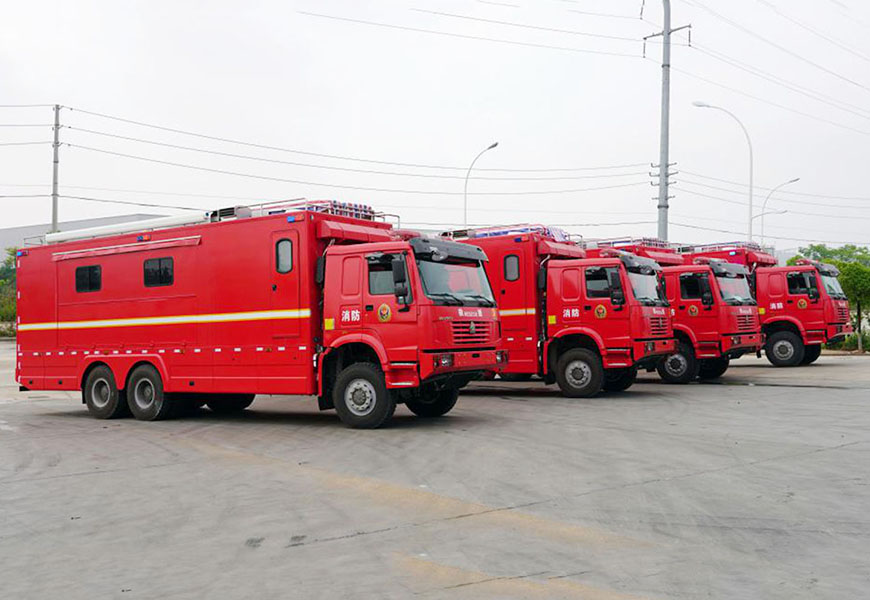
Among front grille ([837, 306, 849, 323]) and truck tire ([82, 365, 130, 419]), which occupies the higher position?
front grille ([837, 306, 849, 323])

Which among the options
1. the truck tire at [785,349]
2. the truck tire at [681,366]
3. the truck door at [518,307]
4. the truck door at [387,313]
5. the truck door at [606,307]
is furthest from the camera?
the truck tire at [785,349]

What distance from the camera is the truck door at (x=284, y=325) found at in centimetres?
1238

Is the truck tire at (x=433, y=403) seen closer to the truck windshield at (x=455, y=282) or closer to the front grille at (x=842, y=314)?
the truck windshield at (x=455, y=282)

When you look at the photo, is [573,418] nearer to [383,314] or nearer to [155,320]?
[383,314]

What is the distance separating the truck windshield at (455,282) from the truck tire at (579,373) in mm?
4160

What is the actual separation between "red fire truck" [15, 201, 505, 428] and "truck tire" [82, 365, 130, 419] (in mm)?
28

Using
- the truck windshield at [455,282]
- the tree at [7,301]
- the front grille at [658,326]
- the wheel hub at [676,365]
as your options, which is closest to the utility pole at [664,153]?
the wheel hub at [676,365]

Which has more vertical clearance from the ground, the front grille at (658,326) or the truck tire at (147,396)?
the front grille at (658,326)

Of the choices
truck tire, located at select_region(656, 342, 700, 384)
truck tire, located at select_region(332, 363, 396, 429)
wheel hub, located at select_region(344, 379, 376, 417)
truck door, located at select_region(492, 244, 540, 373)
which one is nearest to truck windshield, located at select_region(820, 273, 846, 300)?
truck tire, located at select_region(656, 342, 700, 384)

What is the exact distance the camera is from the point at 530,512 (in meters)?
6.84

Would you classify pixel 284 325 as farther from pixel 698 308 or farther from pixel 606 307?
pixel 698 308

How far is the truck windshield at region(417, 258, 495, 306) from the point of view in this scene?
39.2 ft

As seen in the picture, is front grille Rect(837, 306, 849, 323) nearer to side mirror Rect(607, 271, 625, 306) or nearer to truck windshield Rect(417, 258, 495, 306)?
side mirror Rect(607, 271, 625, 306)

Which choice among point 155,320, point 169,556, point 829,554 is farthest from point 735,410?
point 169,556
